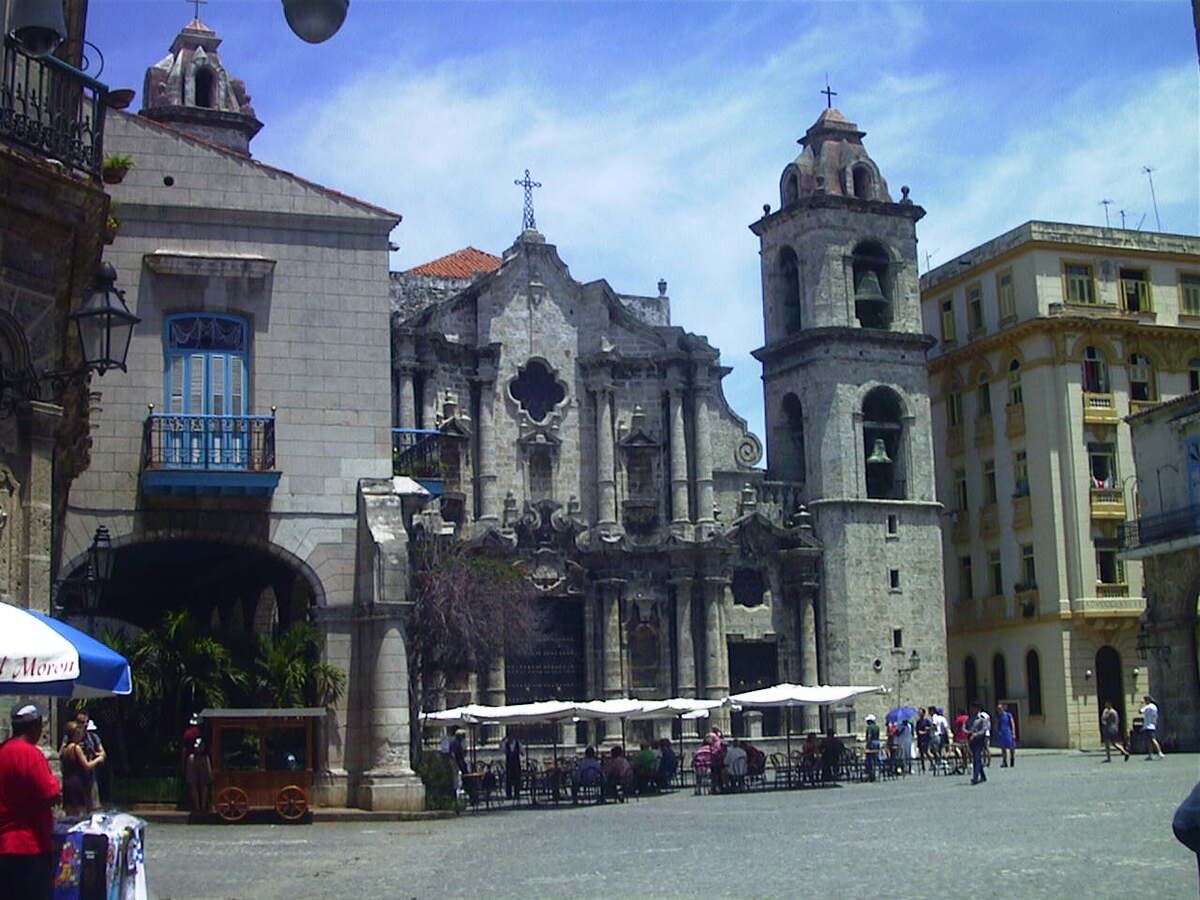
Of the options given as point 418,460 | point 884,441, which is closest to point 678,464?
point 884,441

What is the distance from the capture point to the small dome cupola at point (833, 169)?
48.6m

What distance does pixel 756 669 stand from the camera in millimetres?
45500

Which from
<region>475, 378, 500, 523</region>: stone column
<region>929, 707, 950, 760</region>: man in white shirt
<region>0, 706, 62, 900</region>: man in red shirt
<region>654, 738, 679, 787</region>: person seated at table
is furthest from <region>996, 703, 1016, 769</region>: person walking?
<region>0, 706, 62, 900</region>: man in red shirt

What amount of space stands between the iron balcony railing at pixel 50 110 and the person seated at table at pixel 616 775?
62.9 ft

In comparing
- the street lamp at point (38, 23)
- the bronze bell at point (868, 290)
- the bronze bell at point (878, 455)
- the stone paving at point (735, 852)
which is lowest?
the stone paving at point (735, 852)

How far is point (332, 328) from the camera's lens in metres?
25.8

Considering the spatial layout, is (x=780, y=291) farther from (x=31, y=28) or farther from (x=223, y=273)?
(x=31, y=28)

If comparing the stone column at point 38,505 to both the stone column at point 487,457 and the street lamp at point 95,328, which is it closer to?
the street lamp at point 95,328

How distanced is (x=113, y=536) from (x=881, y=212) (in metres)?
30.2

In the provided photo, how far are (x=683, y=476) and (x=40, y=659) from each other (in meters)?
36.1

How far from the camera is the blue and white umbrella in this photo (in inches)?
372

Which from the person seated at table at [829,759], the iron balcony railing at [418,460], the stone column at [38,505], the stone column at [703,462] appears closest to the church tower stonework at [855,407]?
the stone column at [703,462]

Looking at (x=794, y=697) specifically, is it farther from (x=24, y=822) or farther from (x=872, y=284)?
(x=24, y=822)

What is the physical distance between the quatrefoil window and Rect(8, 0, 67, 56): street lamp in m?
34.2
